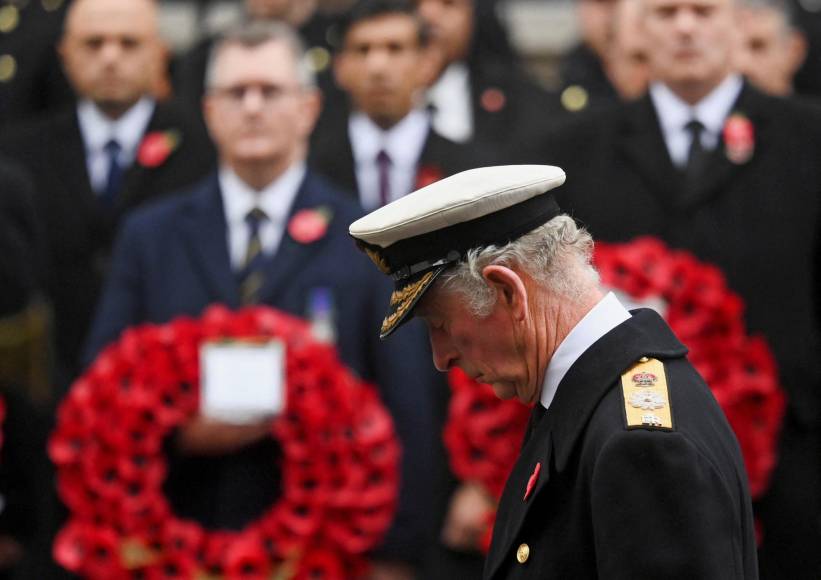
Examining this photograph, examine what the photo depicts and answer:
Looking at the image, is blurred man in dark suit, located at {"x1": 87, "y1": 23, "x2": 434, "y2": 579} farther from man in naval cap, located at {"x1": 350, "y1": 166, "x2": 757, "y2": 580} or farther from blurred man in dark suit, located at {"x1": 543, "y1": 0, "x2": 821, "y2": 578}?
man in naval cap, located at {"x1": 350, "y1": 166, "x2": 757, "y2": 580}

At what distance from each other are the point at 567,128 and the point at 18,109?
3.45 metres

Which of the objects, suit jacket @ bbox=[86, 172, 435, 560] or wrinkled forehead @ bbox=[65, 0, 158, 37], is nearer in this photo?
suit jacket @ bbox=[86, 172, 435, 560]

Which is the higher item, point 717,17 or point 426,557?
point 717,17

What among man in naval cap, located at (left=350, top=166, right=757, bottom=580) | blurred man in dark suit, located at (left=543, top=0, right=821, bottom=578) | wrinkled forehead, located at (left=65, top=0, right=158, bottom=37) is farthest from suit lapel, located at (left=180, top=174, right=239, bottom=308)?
man in naval cap, located at (left=350, top=166, right=757, bottom=580)

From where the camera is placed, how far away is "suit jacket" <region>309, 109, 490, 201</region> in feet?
23.5

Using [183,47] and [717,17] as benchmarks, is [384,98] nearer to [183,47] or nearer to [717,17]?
[717,17]

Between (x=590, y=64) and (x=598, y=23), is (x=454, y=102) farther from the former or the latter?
(x=598, y=23)

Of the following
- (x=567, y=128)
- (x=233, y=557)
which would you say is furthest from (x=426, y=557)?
(x=567, y=128)

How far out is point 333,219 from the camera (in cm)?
629

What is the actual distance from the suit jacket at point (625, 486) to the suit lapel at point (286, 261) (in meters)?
2.83

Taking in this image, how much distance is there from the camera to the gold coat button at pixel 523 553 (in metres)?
3.17

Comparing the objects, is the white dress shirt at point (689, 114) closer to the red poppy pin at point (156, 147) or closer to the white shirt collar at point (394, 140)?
the white shirt collar at point (394, 140)

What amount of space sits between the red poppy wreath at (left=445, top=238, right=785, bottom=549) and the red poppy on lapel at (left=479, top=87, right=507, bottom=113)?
251 cm

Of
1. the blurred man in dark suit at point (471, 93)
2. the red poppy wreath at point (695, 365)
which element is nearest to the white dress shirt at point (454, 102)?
the blurred man in dark suit at point (471, 93)
